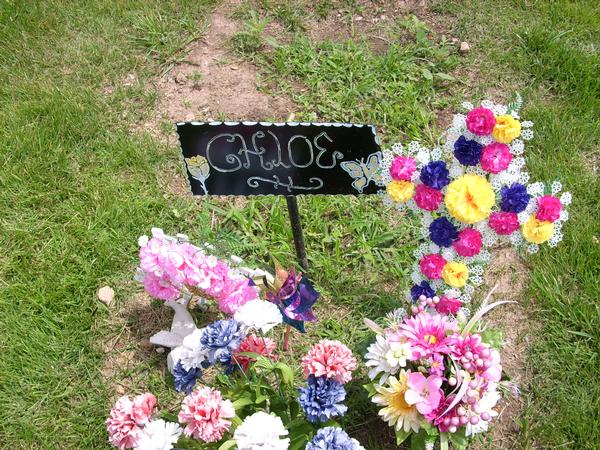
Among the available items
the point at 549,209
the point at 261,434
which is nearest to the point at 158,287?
the point at 261,434

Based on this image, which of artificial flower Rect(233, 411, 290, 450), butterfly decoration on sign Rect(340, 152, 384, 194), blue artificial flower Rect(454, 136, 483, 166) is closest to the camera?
artificial flower Rect(233, 411, 290, 450)

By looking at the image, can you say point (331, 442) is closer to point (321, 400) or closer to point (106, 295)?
point (321, 400)

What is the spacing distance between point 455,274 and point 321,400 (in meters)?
0.59

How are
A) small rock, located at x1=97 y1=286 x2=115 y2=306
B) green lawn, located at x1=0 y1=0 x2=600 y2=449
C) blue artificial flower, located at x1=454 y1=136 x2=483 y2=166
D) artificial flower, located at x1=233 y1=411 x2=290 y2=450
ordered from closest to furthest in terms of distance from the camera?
artificial flower, located at x1=233 y1=411 x2=290 y2=450 < blue artificial flower, located at x1=454 y1=136 x2=483 y2=166 < green lawn, located at x1=0 y1=0 x2=600 y2=449 < small rock, located at x1=97 y1=286 x2=115 y2=306

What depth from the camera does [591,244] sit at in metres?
2.47

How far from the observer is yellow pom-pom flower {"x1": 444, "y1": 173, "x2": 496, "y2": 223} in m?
1.76

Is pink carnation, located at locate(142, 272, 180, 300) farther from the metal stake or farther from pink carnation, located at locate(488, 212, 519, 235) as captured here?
pink carnation, located at locate(488, 212, 519, 235)

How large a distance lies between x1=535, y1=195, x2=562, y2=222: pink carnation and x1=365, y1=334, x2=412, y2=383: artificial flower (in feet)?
1.75

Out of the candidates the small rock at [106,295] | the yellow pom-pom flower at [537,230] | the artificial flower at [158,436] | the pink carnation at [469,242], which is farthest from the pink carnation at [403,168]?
the small rock at [106,295]

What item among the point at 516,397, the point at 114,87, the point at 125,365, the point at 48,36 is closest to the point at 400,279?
the point at 516,397

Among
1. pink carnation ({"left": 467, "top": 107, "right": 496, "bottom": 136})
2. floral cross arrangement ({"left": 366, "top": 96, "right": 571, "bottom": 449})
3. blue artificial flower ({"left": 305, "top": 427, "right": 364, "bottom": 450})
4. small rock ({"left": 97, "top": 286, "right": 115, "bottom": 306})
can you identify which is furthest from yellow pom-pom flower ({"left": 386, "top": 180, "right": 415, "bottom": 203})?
small rock ({"left": 97, "top": 286, "right": 115, "bottom": 306})

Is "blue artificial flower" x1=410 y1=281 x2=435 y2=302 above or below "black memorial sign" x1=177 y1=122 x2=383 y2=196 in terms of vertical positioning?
below

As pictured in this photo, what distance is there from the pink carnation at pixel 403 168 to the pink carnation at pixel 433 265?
27 cm

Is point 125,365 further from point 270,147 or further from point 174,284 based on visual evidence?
point 270,147
